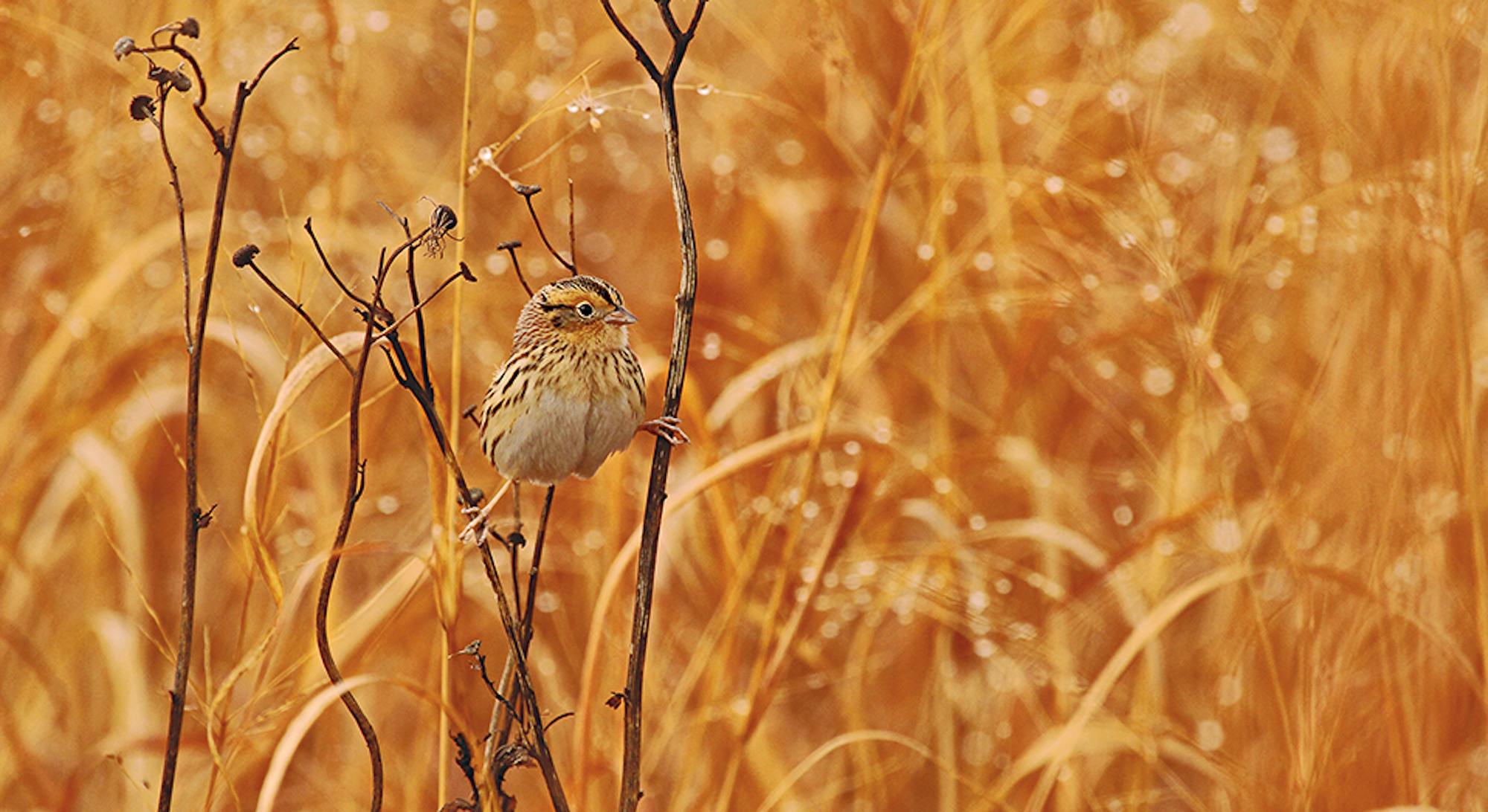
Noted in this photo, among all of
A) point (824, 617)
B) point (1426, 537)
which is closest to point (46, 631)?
point (824, 617)

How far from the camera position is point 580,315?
840 mm

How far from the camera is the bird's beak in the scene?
818 millimetres

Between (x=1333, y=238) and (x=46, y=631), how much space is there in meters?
2.15

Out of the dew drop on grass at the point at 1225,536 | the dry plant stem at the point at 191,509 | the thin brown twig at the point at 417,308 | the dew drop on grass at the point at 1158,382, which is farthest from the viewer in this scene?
the dew drop on grass at the point at 1158,382

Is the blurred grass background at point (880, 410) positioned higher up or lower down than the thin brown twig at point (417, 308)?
higher up

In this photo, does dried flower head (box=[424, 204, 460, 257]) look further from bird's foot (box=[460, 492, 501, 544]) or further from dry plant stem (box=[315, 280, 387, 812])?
bird's foot (box=[460, 492, 501, 544])

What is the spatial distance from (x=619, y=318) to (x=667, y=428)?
0.24ft

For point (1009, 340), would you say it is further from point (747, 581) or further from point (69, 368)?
point (69, 368)

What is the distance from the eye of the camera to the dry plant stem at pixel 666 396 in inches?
28.6

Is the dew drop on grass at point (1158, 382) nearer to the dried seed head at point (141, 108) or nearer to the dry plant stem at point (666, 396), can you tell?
the dry plant stem at point (666, 396)

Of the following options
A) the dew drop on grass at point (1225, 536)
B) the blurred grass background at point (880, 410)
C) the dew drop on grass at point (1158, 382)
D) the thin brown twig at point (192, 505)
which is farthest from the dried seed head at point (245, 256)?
the dew drop on grass at point (1158, 382)

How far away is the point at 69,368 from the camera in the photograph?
243cm

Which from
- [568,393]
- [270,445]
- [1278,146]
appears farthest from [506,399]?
[1278,146]

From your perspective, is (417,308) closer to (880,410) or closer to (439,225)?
(439,225)
